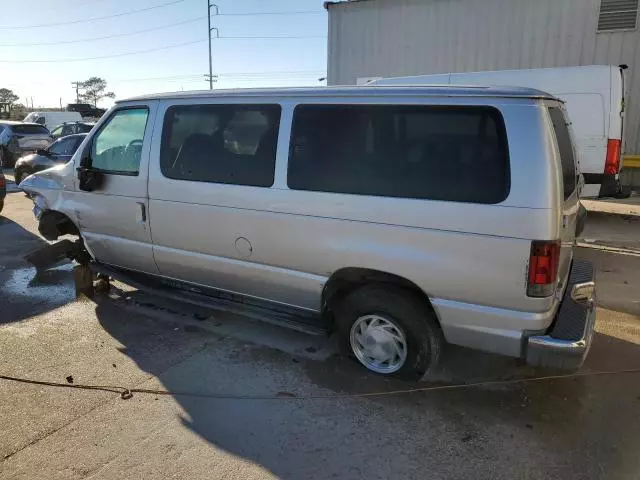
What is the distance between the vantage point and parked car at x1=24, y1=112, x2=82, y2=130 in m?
27.9

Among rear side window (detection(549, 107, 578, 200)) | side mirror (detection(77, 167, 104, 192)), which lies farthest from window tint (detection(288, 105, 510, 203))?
side mirror (detection(77, 167, 104, 192))

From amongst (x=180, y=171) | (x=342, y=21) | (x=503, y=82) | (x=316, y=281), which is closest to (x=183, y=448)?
(x=316, y=281)

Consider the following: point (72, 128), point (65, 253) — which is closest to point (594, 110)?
point (65, 253)

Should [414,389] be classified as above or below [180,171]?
below

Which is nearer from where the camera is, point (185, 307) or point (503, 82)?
point (185, 307)

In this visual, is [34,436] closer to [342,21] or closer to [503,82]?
[503,82]

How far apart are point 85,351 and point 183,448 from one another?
1.64 m

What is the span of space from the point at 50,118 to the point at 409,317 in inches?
1207

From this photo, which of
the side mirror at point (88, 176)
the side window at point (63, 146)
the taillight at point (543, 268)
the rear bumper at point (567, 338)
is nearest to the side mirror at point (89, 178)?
the side mirror at point (88, 176)

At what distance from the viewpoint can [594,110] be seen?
872 cm

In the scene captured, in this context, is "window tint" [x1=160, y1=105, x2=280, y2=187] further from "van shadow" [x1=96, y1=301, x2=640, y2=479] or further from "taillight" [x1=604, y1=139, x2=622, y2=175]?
"taillight" [x1=604, y1=139, x2=622, y2=175]

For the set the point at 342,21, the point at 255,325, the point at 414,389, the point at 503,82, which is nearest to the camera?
the point at 414,389

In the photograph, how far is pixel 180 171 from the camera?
4191 mm

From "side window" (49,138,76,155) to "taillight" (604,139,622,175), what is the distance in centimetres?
1069
